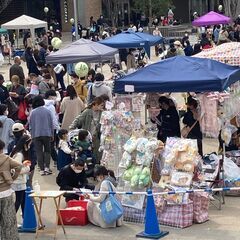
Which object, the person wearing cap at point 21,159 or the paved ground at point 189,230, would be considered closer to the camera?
the paved ground at point 189,230

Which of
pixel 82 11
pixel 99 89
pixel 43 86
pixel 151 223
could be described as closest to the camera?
pixel 151 223

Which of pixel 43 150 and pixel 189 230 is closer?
pixel 189 230

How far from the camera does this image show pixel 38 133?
13.4 meters

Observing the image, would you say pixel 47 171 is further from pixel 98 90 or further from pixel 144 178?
pixel 144 178

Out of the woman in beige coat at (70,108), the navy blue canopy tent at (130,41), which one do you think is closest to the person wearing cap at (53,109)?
the woman in beige coat at (70,108)

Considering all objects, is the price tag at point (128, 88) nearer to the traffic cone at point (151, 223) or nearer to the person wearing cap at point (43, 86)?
the traffic cone at point (151, 223)

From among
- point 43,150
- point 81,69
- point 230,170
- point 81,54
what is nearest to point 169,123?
point 230,170

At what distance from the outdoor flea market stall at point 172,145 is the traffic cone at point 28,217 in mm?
1396

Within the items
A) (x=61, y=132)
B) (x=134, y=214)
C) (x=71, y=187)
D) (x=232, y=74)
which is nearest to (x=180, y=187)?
(x=134, y=214)

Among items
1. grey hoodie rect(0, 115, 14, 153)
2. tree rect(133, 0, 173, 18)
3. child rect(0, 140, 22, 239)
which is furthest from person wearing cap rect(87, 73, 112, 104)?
tree rect(133, 0, 173, 18)

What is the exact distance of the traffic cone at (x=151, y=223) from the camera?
32.8 feet

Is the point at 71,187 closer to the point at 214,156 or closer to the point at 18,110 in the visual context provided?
the point at 214,156

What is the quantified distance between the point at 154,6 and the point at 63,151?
1594 inches

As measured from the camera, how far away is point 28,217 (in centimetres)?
1057
